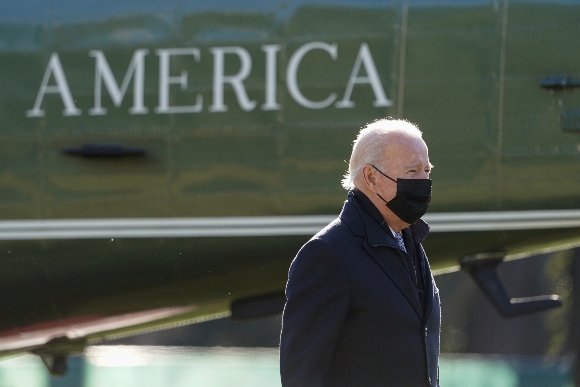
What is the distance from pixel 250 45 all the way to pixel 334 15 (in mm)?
405

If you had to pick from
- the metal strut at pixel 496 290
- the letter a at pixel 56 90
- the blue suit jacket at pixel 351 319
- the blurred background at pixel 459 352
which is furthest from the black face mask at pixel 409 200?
the blurred background at pixel 459 352

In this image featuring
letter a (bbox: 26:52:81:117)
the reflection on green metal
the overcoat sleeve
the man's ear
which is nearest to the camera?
the overcoat sleeve

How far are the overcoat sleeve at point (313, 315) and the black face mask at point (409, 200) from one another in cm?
26

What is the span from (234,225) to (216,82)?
658mm

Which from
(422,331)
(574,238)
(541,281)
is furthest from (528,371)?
(422,331)

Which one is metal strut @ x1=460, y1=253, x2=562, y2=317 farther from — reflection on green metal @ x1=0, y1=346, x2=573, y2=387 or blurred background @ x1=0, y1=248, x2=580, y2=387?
blurred background @ x1=0, y1=248, x2=580, y2=387

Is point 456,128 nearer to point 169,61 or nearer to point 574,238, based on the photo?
point 574,238

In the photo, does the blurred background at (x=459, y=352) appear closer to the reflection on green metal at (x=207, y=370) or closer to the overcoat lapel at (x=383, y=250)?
the reflection on green metal at (x=207, y=370)

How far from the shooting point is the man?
273 cm

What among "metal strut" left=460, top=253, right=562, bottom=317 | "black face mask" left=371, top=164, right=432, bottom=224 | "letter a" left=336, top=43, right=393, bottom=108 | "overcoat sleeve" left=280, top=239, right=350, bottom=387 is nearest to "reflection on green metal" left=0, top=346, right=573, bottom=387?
"metal strut" left=460, top=253, right=562, bottom=317

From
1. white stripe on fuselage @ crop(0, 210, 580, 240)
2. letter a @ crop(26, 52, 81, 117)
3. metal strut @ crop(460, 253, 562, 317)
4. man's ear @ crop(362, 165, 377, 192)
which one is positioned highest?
letter a @ crop(26, 52, 81, 117)

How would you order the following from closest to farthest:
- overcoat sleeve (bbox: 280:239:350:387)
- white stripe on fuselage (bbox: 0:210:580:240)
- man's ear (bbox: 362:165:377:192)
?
overcoat sleeve (bbox: 280:239:350:387) → man's ear (bbox: 362:165:377:192) → white stripe on fuselage (bbox: 0:210:580:240)

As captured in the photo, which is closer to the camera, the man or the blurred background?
the man

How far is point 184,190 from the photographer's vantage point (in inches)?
195
